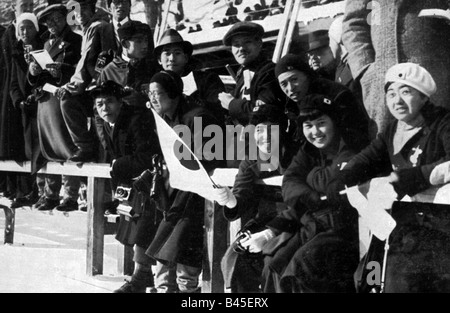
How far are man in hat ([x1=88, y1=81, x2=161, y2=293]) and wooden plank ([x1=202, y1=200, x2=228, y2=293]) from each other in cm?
35

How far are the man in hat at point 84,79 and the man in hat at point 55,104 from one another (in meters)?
0.07

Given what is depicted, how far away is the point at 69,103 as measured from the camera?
4.25 metres

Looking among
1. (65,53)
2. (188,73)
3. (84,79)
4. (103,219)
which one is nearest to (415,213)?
(188,73)

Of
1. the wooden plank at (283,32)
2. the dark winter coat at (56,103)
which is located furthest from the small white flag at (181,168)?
the dark winter coat at (56,103)

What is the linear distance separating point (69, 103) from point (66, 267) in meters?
0.98

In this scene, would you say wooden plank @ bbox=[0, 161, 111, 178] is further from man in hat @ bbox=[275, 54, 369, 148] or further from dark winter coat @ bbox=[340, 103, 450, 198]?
dark winter coat @ bbox=[340, 103, 450, 198]

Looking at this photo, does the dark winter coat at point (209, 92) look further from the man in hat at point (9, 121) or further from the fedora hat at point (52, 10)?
the man in hat at point (9, 121)

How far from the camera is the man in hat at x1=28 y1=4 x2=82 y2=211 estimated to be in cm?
426

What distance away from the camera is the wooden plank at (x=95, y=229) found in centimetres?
406

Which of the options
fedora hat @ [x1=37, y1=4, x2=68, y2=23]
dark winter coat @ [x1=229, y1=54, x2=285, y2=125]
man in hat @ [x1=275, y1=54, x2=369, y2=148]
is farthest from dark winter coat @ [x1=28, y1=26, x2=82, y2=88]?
man in hat @ [x1=275, y1=54, x2=369, y2=148]

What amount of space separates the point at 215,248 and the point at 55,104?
4.94 feet

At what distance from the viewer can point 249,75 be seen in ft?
11.3
